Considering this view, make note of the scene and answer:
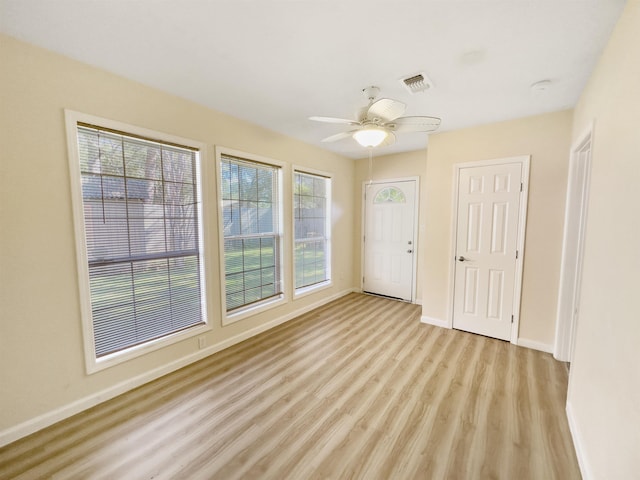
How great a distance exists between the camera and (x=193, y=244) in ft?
8.58

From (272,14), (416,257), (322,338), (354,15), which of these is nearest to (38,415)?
(322,338)

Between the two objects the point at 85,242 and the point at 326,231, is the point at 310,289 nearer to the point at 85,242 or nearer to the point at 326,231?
the point at 326,231

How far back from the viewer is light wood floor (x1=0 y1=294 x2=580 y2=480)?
1.53 metres

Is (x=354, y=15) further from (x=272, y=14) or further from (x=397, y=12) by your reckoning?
(x=272, y=14)

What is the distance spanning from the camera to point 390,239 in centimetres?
464

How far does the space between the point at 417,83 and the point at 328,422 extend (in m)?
2.67

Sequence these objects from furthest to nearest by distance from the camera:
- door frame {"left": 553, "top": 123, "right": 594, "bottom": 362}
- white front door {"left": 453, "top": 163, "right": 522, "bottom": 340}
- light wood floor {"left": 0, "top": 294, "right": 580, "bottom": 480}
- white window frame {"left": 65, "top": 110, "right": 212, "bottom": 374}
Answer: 1. white front door {"left": 453, "top": 163, "right": 522, "bottom": 340}
2. door frame {"left": 553, "top": 123, "right": 594, "bottom": 362}
3. white window frame {"left": 65, "top": 110, "right": 212, "bottom": 374}
4. light wood floor {"left": 0, "top": 294, "right": 580, "bottom": 480}

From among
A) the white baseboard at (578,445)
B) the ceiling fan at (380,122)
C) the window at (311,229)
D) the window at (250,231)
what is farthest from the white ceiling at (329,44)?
the white baseboard at (578,445)

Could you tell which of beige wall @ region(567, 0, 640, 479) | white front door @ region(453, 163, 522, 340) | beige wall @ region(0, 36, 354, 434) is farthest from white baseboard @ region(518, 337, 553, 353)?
beige wall @ region(0, 36, 354, 434)

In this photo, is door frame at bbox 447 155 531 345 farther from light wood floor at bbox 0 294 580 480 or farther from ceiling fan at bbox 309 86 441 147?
ceiling fan at bbox 309 86 441 147

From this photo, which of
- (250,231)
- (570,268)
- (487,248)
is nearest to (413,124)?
(487,248)

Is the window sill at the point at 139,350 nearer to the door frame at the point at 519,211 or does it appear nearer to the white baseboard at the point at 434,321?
the white baseboard at the point at 434,321

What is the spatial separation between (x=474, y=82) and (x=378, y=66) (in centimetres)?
85

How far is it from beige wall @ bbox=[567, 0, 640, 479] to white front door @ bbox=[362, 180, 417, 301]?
8.72 feet
